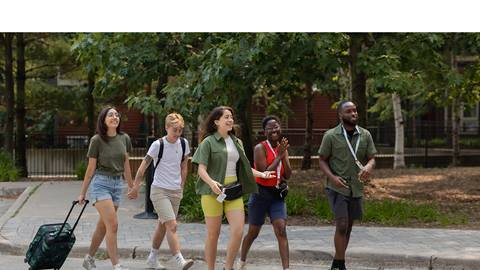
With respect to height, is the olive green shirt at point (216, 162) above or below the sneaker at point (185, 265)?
above

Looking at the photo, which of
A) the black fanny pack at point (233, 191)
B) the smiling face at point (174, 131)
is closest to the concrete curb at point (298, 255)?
the smiling face at point (174, 131)

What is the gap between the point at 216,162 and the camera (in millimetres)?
7078

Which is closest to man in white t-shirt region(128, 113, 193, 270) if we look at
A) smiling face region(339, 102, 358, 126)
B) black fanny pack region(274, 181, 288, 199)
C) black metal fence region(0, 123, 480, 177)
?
black fanny pack region(274, 181, 288, 199)

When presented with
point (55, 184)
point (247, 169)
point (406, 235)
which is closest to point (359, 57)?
point (406, 235)

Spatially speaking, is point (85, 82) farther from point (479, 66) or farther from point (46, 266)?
point (46, 266)

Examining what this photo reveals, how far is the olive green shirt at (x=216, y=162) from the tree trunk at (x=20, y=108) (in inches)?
622

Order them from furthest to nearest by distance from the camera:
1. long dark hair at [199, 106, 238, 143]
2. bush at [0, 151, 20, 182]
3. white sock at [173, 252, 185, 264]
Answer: bush at [0, 151, 20, 182] < white sock at [173, 252, 185, 264] < long dark hair at [199, 106, 238, 143]

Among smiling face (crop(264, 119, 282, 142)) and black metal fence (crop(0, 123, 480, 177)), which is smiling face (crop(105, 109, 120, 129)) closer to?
smiling face (crop(264, 119, 282, 142))

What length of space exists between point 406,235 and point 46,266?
5.07m

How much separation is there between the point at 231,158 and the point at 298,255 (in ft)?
7.58

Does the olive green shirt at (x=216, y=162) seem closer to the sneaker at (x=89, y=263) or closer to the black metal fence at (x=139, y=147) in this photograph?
the sneaker at (x=89, y=263)

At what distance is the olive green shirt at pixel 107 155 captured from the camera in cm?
755

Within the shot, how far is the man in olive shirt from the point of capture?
24.2ft

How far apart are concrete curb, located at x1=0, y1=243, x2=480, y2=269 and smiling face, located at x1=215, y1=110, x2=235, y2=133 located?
2.31 m
